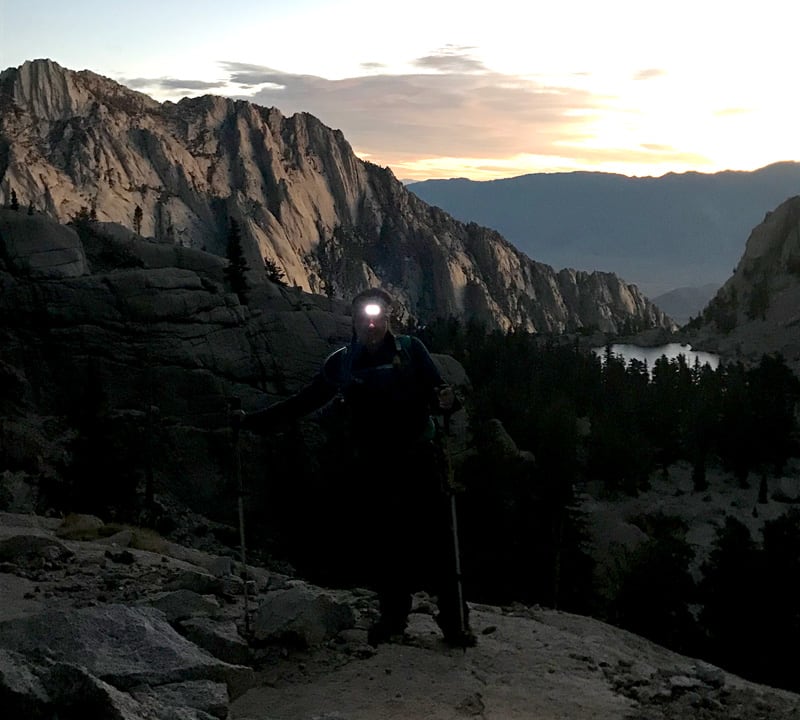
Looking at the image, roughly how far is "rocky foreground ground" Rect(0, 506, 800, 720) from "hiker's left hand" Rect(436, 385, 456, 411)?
8.30ft

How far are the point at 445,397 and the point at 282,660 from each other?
3.07 meters

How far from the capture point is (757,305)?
180 meters

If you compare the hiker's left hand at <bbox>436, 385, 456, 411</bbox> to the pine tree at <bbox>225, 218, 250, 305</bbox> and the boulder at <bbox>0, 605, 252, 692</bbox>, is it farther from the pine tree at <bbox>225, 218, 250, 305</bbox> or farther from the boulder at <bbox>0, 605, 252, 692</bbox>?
the pine tree at <bbox>225, 218, 250, 305</bbox>

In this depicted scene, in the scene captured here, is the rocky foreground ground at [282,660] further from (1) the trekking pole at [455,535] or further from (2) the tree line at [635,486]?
(2) the tree line at [635,486]

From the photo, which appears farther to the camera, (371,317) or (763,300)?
(763,300)

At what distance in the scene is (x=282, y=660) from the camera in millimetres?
8352

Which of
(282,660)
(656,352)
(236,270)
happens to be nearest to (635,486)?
(236,270)

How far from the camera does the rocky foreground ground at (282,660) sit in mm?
5918

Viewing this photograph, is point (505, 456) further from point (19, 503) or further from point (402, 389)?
point (402, 389)

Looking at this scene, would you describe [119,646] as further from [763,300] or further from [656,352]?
[763,300]

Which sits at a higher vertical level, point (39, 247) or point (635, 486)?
point (39, 247)

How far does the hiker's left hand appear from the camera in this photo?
28.1 feet

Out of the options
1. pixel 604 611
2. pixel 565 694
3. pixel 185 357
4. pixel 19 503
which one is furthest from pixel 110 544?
pixel 185 357

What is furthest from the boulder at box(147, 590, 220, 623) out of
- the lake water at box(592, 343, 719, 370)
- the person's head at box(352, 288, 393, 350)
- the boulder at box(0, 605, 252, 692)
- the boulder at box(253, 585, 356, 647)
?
the lake water at box(592, 343, 719, 370)
